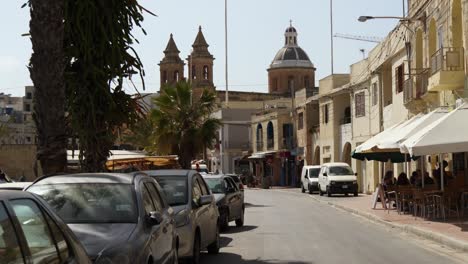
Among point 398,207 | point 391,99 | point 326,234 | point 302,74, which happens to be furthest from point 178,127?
point 302,74

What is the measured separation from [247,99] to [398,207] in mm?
79403

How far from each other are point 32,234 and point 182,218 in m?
7.03

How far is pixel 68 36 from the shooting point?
1658 centimetres

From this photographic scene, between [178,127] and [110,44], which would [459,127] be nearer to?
[110,44]

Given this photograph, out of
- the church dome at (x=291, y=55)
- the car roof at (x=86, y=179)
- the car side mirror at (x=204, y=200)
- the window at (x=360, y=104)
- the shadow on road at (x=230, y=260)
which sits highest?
the church dome at (x=291, y=55)

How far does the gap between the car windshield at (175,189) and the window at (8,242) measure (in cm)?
818

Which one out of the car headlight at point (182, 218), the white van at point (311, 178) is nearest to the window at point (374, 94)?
the white van at point (311, 178)

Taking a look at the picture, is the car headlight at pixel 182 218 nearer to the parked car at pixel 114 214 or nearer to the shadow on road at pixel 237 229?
the parked car at pixel 114 214

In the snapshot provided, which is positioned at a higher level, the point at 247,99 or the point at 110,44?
the point at 247,99

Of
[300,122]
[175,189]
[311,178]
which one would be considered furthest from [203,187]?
[300,122]

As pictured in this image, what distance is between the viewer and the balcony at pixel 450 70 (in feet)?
81.3

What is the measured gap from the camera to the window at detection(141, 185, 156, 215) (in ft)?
29.4

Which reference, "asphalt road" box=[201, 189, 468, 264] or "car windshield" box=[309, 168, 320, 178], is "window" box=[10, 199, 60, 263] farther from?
"car windshield" box=[309, 168, 320, 178]

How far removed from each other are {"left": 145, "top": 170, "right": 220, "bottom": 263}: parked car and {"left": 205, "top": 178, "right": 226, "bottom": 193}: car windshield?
5671 mm
